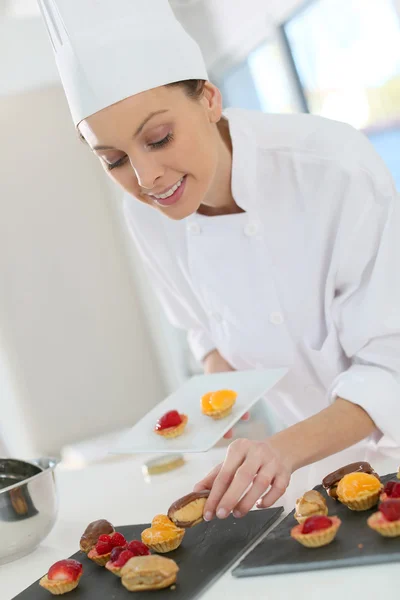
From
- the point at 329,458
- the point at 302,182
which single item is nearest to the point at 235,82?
the point at 302,182

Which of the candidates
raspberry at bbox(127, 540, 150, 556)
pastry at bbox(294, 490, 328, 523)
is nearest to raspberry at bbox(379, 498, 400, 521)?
pastry at bbox(294, 490, 328, 523)

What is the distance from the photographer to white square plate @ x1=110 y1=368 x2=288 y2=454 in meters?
1.47

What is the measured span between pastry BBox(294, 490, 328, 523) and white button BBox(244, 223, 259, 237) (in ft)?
2.53

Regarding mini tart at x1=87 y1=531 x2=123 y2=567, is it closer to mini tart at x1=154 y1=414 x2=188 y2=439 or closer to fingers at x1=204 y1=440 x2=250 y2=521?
fingers at x1=204 y1=440 x2=250 y2=521

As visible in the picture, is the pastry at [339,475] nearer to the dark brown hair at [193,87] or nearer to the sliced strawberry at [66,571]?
the sliced strawberry at [66,571]

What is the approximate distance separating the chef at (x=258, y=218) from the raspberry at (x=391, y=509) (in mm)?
287

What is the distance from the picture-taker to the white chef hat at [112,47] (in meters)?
1.53

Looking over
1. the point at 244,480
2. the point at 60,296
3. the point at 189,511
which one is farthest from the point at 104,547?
the point at 60,296

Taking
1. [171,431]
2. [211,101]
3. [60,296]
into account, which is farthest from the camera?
[60,296]

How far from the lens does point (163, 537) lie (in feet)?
3.89

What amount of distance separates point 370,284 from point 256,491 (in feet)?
1.86

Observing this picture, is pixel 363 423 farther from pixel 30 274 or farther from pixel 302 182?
pixel 30 274

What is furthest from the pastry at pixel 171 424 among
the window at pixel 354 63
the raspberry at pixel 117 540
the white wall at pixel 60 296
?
the white wall at pixel 60 296

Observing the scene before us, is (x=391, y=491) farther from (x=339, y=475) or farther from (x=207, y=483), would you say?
(x=207, y=483)
